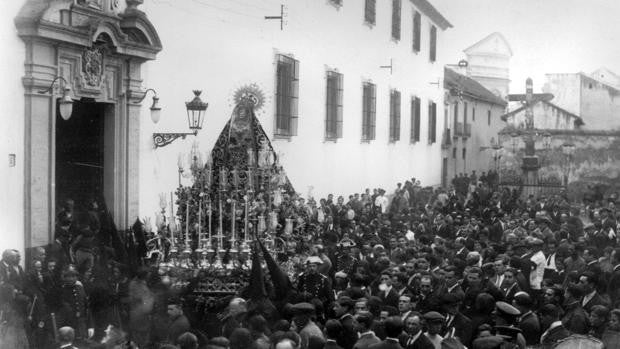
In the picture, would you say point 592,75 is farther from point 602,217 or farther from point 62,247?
point 62,247

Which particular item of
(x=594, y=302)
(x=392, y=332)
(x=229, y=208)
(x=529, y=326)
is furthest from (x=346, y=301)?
(x=229, y=208)

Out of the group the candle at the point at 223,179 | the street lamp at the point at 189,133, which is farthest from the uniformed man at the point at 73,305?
the street lamp at the point at 189,133

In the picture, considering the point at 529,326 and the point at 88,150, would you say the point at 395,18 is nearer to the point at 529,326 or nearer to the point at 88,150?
the point at 88,150

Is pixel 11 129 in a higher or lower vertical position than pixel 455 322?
higher

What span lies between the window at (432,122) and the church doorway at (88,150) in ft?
67.1

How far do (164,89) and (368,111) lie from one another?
11745mm

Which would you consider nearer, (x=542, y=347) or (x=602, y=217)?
(x=542, y=347)

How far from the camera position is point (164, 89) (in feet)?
46.3

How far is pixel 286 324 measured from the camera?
23.5ft

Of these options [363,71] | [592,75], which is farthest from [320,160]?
[592,75]

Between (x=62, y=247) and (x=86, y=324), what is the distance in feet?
7.93

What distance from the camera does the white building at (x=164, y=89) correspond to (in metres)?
11.1

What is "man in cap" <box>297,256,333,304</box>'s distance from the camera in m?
9.39

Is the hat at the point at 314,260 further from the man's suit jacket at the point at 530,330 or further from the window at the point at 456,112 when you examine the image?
the window at the point at 456,112
